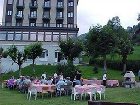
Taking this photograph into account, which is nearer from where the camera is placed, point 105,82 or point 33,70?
point 105,82

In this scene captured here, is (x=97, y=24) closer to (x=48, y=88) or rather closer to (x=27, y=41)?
(x=27, y=41)

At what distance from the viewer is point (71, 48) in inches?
1825

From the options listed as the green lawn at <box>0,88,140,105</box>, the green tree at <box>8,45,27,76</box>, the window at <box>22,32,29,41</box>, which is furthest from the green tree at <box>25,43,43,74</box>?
the green lawn at <box>0,88,140,105</box>

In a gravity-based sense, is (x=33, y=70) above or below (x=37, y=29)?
below

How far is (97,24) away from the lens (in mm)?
49281

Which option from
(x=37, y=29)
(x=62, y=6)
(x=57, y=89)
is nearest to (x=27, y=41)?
(x=37, y=29)

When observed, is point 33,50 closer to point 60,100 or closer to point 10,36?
point 10,36

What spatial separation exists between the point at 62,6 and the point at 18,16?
10.1 meters

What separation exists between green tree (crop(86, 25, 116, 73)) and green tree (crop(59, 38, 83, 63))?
2.63 meters

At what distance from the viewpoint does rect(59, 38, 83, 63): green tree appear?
46.3 m

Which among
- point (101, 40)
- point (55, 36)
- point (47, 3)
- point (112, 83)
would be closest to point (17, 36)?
point (55, 36)

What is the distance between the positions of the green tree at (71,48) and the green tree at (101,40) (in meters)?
2.63

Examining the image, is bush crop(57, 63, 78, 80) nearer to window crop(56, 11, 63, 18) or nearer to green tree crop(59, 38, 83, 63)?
green tree crop(59, 38, 83, 63)

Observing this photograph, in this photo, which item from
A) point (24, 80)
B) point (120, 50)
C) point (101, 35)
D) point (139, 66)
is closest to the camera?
point (24, 80)
